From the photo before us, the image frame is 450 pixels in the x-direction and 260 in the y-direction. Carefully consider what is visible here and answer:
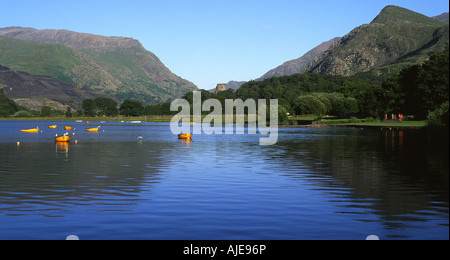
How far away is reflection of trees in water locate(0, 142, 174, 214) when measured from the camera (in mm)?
31656

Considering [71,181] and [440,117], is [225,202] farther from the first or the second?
[440,117]

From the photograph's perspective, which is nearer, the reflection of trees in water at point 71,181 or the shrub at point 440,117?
the reflection of trees in water at point 71,181

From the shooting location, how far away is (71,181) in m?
43.0

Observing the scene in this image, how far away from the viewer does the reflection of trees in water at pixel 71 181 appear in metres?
31.7

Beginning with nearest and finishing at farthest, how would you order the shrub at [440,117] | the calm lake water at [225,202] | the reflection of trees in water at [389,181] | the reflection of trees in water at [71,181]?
the calm lake water at [225,202]
the reflection of trees in water at [389,181]
the reflection of trees in water at [71,181]
the shrub at [440,117]

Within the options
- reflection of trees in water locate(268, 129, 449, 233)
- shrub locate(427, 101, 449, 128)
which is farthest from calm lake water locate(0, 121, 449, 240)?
shrub locate(427, 101, 449, 128)

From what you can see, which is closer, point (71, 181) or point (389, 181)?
point (389, 181)

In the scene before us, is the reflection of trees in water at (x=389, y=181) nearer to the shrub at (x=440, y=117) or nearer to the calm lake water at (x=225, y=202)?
the calm lake water at (x=225, y=202)

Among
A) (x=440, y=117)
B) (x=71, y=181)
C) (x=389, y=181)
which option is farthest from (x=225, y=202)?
(x=440, y=117)

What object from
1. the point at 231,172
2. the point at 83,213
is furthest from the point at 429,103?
the point at 83,213

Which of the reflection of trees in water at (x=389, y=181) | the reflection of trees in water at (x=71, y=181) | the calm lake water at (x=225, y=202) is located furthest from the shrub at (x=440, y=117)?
the reflection of trees in water at (x=71, y=181)

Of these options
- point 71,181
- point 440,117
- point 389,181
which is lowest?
point 389,181
